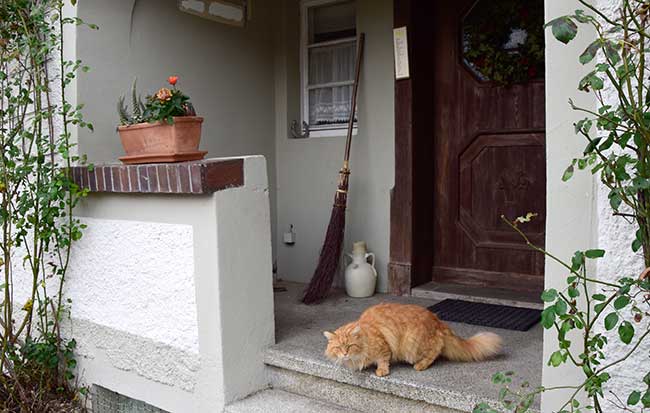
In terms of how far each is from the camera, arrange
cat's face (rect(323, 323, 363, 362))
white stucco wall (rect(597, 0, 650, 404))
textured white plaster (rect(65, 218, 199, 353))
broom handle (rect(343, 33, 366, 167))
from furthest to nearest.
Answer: broom handle (rect(343, 33, 366, 167)) < textured white plaster (rect(65, 218, 199, 353)) < cat's face (rect(323, 323, 363, 362)) < white stucco wall (rect(597, 0, 650, 404))

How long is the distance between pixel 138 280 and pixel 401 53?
2065 millimetres

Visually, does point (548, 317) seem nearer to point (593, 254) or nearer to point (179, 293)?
point (593, 254)

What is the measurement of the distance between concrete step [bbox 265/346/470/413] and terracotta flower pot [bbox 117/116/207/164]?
1039mm

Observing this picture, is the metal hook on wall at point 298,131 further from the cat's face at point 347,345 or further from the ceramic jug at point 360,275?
the cat's face at point 347,345

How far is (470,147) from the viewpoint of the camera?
3.97 m

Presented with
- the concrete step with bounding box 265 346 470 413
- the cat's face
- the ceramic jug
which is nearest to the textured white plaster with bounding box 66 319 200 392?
the concrete step with bounding box 265 346 470 413

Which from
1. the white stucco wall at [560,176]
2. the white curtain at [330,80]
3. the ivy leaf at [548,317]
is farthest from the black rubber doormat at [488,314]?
the ivy leaf at [548,317]

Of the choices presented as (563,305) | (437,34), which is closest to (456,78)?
(437,34)

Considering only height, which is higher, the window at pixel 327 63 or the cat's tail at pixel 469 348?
the window at pixel 327 63

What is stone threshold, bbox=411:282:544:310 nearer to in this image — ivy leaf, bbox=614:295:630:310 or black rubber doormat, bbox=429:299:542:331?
black rubber doormat, bbox=429:299:542:331

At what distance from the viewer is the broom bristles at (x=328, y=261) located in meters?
3.87

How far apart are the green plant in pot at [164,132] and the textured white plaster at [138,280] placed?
34 cm

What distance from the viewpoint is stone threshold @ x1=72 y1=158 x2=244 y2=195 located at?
8.75 ft

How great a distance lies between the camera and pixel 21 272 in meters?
3.81
